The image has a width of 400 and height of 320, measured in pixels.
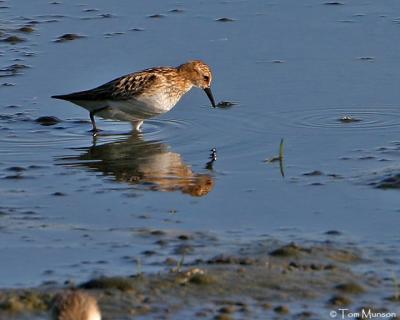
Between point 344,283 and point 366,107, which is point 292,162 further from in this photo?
point 344,283

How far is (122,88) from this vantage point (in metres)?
12.1

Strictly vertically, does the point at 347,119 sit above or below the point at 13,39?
below

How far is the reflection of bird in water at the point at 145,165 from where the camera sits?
9.96 metres

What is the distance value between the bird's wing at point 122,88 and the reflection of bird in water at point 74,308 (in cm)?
633

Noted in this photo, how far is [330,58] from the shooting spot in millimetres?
13375

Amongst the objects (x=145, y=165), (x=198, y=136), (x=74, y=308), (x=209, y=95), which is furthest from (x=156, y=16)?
(x=74, y=308)

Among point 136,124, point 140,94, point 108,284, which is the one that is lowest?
point 136,124

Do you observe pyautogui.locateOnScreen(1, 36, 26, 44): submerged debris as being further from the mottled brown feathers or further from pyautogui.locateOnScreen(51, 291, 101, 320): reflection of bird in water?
pyautogui.locateOnScreen(51, 291, 101, 320): reflection of bird in water

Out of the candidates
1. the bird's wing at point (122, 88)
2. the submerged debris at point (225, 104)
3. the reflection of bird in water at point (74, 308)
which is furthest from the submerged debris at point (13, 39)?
the reflection of bird in water at point (74, 308)

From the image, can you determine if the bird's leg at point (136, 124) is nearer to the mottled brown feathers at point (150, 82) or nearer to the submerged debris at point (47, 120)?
the mottled brown feathers at point (150, 82)

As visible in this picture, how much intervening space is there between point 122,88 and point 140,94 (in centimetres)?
18

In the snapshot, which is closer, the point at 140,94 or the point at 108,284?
the point at 108,284

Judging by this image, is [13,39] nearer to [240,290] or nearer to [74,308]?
[240,290]

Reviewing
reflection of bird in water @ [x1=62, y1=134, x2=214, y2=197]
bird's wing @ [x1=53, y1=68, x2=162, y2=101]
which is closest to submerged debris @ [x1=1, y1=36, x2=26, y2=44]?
bird's wing @ [x1=53, y1=68, x2=162, y2=101]
